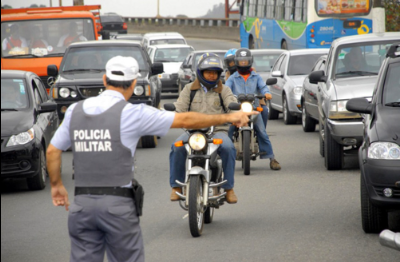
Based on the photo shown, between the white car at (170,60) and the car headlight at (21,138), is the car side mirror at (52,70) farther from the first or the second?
the white car at (170,60)

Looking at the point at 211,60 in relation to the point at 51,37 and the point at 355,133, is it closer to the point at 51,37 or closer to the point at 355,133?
the point at 355,133

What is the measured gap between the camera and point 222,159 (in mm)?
7906

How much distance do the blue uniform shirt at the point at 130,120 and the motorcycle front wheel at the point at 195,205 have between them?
246 centimetres

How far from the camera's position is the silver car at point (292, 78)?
17.6 meters

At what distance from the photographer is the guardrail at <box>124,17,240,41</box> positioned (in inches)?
2689

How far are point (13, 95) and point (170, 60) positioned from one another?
16828mm

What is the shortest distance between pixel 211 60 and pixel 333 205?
86.9 inches

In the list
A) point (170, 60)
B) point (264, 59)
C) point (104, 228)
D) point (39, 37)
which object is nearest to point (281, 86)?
point (264, 59)

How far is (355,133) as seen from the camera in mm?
10930

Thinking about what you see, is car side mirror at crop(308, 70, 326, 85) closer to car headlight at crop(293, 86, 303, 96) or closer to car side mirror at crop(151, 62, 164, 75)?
car side mirror at crop(151, 62, 164, 75)

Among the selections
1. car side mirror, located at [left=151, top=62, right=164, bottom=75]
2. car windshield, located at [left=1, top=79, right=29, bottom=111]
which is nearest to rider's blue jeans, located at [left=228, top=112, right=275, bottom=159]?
car windshield, located at [left=1, top=79, right=29, bottom=111]

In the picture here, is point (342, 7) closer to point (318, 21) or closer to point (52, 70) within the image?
point (318, 21)

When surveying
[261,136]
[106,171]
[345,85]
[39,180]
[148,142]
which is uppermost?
[106,171]

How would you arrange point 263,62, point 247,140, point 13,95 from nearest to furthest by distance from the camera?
point 247,140 < point 13,95 < point 263,62
